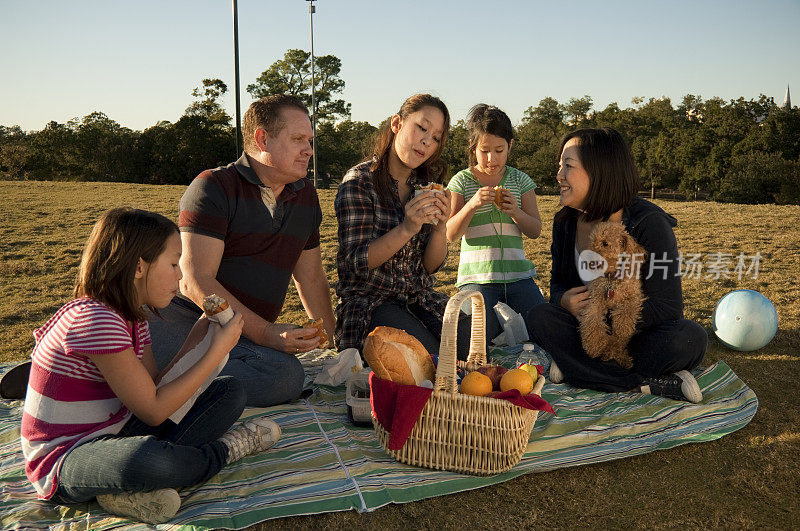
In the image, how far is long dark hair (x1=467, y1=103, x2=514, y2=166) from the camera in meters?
4.78

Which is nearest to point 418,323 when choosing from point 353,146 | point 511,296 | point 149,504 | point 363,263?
point 363,263

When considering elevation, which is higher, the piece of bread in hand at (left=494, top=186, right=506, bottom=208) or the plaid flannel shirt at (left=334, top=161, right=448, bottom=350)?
the piece of bread in hand at (left=494, top=186, right=506, bottom=208)

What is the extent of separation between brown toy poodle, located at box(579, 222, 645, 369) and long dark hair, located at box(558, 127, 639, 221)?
0.20 metres

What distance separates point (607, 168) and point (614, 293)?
791mm

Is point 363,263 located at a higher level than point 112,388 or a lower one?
higher

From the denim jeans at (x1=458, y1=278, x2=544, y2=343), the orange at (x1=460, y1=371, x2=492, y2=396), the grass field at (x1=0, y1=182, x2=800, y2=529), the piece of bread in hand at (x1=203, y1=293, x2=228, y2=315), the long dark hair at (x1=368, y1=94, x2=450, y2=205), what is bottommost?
the grass field at (x1=0, y1=182, x2=800, y2=529)

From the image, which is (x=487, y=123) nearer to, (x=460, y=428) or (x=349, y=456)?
(x=460, y=428)

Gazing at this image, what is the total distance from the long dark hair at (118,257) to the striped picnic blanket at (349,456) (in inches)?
35.6

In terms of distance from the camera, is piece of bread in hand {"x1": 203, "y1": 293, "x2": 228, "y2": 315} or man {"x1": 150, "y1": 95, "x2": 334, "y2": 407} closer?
piece of bread in hand {"x1": 203, "y1": 293, "x2": 228, "y2": 315}

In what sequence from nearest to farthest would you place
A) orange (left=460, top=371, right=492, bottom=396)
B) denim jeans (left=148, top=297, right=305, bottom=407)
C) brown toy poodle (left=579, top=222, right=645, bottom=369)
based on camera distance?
orange (left=460, top=371, right=492, bottom=396) → denim jeans (left=148, top=297, right=305, bottom=407) → brown toy poodle (left=579, top=222, right=645, bottom=369)

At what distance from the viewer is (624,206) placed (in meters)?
3.80

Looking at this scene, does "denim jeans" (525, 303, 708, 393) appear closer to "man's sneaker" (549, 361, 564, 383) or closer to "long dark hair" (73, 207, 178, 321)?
"man's sneaker" (549, 361, 564, 383)

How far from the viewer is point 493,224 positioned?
512 cm

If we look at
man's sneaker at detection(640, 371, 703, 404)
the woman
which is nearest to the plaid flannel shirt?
the woman
